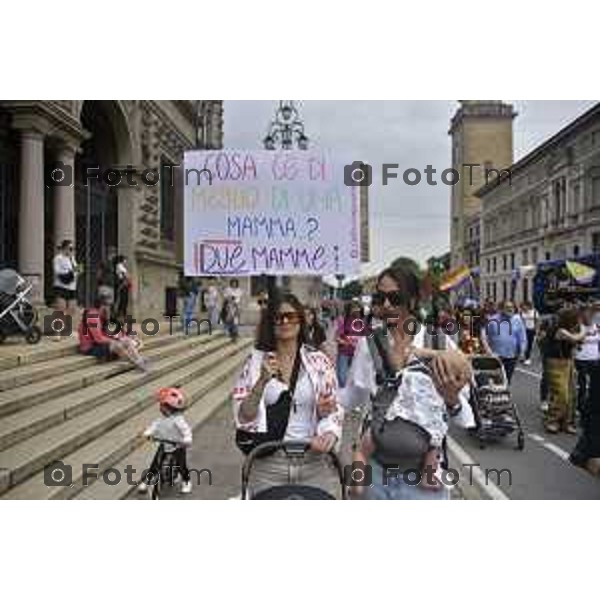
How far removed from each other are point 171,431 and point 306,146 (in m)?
2.28

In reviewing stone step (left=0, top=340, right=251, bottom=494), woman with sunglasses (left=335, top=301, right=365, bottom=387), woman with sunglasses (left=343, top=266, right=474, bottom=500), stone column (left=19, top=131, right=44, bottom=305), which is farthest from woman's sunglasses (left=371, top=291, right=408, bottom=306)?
stone column (left=19, top=131, right=44, bottom=305)

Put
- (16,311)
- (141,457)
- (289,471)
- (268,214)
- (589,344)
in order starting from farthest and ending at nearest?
(589,344)
(16,311)
(141,457)
(268,214)
(289,471)

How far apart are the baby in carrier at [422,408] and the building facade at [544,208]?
2468 millimetres

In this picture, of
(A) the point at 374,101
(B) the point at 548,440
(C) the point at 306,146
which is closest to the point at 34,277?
(C) the point at 306,146

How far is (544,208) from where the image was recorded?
22.6ft

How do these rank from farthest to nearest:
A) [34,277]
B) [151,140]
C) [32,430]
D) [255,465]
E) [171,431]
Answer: [34,277] → [151,140] → [32,430] → [171,431] → [255,465]

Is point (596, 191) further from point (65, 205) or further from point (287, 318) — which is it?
point (65, 205)

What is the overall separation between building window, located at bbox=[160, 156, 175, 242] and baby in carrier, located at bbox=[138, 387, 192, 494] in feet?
4.24

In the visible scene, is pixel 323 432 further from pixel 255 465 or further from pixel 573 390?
pixel 573 390

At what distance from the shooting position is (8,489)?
18.0ft

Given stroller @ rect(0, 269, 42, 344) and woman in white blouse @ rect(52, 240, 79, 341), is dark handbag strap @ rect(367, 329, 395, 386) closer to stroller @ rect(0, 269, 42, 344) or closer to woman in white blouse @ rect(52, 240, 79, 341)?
woman in white blouse @ rect(52, 240, 79, 341)

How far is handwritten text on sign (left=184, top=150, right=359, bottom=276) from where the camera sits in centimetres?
539

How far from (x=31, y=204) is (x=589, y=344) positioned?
7.30 meters

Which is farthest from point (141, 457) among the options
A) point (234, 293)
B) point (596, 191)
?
point (596, 191)
